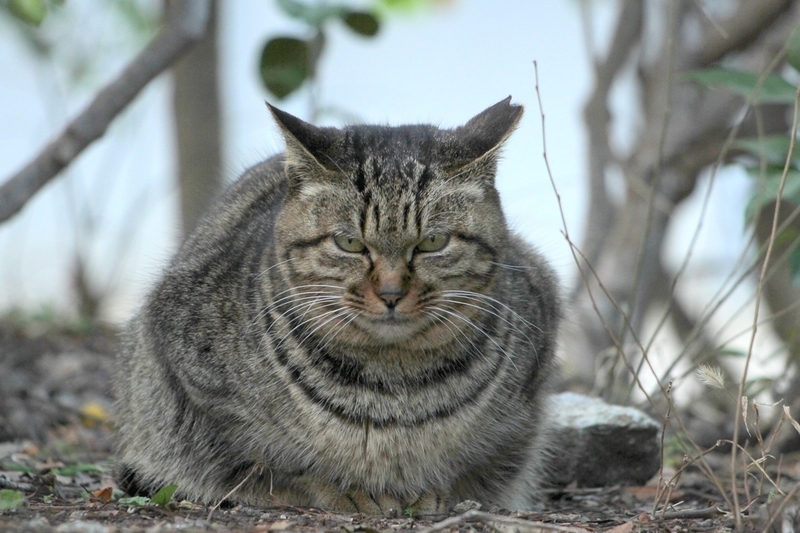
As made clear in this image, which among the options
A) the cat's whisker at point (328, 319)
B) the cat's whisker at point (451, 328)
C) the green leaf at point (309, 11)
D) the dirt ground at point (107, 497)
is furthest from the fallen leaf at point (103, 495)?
the green leaf at point (309, 11)

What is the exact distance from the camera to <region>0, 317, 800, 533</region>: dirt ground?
9.41 ft

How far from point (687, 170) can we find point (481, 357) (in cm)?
331

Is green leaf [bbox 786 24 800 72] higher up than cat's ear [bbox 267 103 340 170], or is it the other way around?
green leaf [bbox 786 24 800 72]

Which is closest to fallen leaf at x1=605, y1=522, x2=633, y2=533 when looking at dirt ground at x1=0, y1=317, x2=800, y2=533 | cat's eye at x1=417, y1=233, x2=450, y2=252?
dirt ground at x1=0, y1=317, x2=800, y2=533

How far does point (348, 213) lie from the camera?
331 centimetres

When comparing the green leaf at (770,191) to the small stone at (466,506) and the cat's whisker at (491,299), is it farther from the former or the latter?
the small stone at (466,506)

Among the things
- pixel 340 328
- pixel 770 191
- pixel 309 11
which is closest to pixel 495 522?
pixel 340 328

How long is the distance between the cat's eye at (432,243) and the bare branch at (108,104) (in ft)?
6.92

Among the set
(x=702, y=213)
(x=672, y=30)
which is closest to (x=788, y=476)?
(x=702, y=213)

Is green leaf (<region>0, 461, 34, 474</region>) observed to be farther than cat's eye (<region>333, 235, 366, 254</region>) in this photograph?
Yes

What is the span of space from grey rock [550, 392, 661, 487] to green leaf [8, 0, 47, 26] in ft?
9.56

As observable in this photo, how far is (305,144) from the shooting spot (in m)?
3.32

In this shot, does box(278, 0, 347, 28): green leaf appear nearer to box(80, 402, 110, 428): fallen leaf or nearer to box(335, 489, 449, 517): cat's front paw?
box(80, 402, 110, 428): fallen leaf

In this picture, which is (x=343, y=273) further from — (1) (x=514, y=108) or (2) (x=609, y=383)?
(2) (x=609, y=383)
